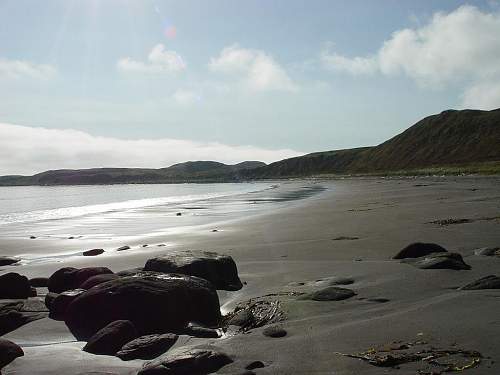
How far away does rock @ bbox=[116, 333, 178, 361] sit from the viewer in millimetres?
4680

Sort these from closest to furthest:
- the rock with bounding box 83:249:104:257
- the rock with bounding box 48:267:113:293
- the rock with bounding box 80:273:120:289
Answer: the rock with bounding box 80:273:120:289, the rock with bounding box 48:267:113:293, the rock with bounding box 83:249:104:257

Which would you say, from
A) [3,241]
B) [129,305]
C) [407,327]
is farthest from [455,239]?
[3,241]

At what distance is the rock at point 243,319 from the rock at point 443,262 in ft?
11.0

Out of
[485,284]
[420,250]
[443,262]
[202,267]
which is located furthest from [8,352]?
[420,250]

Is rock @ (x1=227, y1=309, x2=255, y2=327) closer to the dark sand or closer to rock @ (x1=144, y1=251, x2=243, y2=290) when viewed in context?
→ the dark sand

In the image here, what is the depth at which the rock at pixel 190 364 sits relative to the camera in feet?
13.2

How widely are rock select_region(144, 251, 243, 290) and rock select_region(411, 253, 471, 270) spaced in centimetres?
308

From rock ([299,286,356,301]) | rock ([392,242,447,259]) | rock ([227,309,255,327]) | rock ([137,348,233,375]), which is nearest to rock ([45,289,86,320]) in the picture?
rock ([227,309,255,327])

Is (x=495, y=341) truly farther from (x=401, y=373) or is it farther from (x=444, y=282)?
(x=444, y=282)

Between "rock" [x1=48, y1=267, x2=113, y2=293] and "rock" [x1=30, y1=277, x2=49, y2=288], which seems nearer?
"rock" [x1=48, y1=267, x2=113, y2=293]

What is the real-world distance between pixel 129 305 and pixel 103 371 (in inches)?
51.0

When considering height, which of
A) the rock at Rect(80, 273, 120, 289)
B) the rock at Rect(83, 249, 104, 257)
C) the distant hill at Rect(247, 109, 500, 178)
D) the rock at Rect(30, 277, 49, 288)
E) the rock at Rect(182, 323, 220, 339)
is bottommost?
the rock at Rect(83, 249, 104, 257)

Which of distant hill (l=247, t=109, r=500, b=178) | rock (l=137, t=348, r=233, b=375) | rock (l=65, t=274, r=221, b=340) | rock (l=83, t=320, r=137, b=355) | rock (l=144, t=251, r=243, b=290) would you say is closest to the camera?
rock (l=137, t=348, r=233, b=375)

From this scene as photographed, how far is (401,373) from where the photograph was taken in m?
3.66
